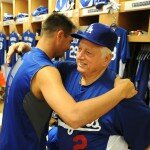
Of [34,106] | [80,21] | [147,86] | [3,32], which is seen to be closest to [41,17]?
[80,21]

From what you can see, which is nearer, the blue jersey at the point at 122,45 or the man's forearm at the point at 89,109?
the man's forearm at the point at 89,109

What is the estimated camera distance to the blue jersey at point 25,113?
1.39 metres

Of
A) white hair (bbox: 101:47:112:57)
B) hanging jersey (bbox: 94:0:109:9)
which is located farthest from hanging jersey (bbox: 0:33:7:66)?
white hair (bbox: 101:47:112:57)

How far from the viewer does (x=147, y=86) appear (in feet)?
8.83

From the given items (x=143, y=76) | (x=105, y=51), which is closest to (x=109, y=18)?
(x=143, y=76)

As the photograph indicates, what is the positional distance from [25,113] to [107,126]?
448mm

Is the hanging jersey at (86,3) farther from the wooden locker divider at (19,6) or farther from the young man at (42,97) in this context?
the wooden locker divider at (19,6)

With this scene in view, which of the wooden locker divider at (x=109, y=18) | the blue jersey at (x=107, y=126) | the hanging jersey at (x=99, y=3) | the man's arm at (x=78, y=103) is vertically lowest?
the blue jersey at (x=107, y=126)

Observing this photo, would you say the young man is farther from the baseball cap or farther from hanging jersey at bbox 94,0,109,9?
hanging jersey at bbox 94,0,109,9

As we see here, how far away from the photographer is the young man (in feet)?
3.56

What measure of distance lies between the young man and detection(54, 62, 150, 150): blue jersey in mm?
101

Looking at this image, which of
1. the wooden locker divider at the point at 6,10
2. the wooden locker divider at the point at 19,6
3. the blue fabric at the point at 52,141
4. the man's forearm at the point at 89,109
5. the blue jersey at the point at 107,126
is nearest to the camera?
the man's forearm at the point at 89,109

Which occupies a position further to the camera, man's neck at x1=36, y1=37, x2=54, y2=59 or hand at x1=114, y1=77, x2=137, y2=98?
man's neck at x1=36, y1=37, x2=54, y2=59

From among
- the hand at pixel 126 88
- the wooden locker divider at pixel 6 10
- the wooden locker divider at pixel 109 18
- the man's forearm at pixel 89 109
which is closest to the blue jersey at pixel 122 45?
the wooden locker divider at pixel 109 18
